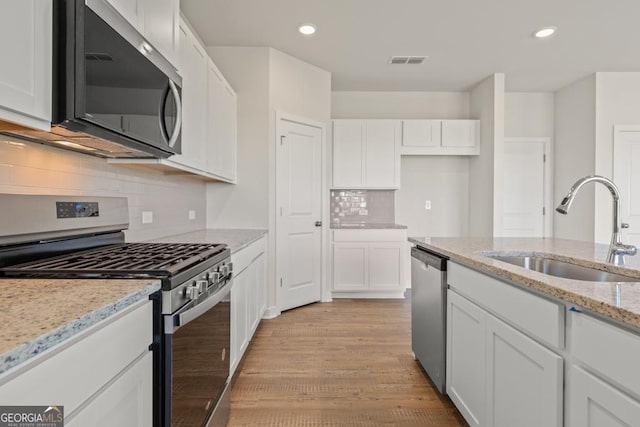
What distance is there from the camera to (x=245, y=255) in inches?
98.0

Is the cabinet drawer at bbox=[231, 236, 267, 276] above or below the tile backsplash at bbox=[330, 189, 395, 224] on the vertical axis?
below

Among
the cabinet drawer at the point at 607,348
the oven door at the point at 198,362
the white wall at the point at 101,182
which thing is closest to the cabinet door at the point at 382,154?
the white wall at the point at 101,182

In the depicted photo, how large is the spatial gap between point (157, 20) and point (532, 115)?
17.2ft

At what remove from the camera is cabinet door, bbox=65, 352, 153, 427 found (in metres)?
0.77

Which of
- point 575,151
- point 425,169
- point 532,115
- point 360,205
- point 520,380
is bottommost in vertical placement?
point 520,380

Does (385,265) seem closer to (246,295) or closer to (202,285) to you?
(246,295)

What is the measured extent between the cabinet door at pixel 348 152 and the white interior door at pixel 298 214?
1.64 feet

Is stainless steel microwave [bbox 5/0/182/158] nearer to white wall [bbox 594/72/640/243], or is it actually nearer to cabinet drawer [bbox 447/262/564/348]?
cabinet drawer [bbox 447/262/564/348]

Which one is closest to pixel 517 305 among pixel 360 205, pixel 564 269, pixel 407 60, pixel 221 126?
pixel 564 269

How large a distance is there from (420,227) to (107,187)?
4.18 metres

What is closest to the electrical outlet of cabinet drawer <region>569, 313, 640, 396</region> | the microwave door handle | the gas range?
the gas range

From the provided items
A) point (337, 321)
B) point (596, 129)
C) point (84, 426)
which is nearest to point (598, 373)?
point (84, 426)

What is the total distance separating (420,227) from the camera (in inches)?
202

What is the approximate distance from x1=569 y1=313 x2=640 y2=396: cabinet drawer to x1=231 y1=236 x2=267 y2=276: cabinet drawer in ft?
5.51
